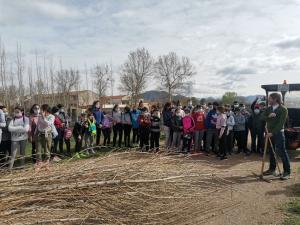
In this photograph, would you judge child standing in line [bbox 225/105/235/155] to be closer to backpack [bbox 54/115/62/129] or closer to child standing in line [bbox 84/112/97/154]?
child standing in line [bbox 84/112/97/154]

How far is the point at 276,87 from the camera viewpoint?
12.1 meters

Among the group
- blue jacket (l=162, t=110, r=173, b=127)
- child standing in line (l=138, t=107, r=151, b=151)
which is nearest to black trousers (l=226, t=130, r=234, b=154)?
blue jacket (l=162, t=110, r=173, b=127)

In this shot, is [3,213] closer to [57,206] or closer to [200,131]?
[57,206]

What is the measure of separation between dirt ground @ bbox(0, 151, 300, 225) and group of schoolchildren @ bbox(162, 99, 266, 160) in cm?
550

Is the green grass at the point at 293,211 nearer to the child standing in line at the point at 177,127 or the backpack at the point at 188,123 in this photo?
the backpack at the point at 188,123

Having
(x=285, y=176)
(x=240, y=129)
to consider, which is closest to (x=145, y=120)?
(x=240, y=129)

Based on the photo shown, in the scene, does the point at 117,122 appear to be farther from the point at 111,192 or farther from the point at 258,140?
the point at 111,192

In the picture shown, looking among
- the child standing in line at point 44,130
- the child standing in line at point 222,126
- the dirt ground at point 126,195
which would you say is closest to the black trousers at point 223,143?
the child standing in line at point 222,126

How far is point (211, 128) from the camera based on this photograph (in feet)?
37.0

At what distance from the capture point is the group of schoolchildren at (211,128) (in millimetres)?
11172

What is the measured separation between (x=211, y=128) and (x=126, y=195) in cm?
769

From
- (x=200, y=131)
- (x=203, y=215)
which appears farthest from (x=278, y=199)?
(x=200, y=131)

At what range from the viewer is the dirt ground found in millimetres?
3395

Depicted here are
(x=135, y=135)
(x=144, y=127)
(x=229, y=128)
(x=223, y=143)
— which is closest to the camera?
(x=223, y=143)
